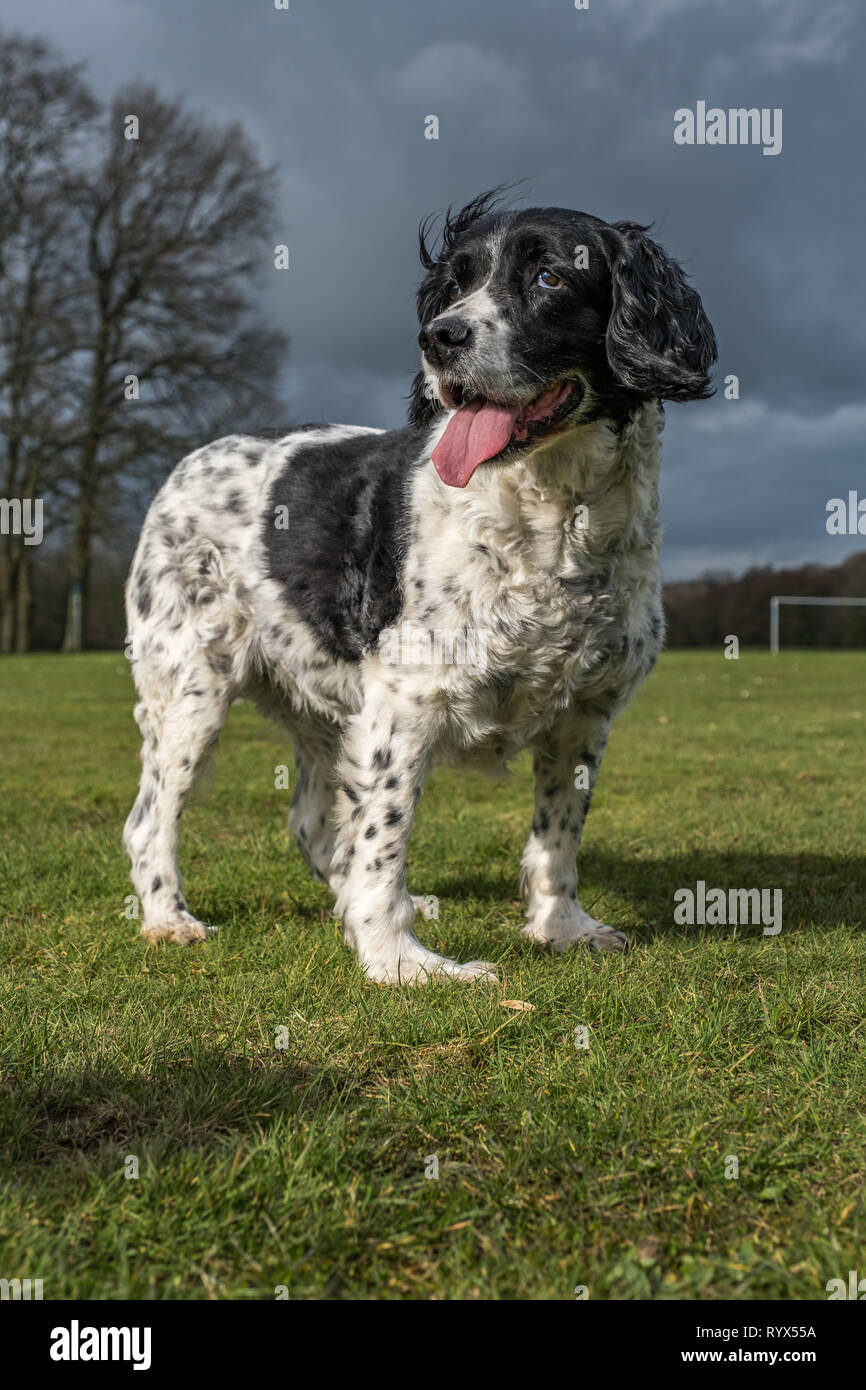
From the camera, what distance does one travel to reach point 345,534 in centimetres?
427

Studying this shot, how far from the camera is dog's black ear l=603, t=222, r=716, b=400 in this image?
3.57 meters

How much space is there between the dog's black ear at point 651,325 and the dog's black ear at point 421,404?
2.50 ft

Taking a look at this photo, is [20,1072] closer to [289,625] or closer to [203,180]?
[289,625]

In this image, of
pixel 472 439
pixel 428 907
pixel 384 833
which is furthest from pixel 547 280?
pixel 428 907

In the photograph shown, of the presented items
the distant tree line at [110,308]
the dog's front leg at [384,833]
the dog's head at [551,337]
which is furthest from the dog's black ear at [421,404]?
the distant tree line at [110,308]

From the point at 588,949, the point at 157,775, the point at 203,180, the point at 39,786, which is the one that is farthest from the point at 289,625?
the point at 203,180

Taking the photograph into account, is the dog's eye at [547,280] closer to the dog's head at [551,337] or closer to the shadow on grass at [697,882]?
the dog's head at [551,337]

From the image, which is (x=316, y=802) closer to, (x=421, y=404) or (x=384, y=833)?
(x=384, y=833)

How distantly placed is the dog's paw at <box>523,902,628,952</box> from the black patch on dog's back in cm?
122

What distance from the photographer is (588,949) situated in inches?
160

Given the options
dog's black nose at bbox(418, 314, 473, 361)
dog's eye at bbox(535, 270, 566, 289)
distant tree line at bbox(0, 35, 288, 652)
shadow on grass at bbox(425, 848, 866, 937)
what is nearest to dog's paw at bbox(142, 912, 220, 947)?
shadow on grass at bbox(425, 848, 866, 937)

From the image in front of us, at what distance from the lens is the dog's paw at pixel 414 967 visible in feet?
11.9

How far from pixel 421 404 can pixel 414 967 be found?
2.01 m

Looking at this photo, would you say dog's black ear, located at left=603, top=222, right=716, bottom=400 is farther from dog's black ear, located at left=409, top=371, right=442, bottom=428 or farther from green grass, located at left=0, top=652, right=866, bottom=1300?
green grass, located at left=0, top=652, right=866, bottom=1300
